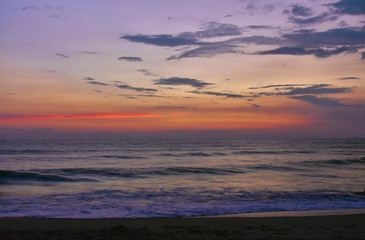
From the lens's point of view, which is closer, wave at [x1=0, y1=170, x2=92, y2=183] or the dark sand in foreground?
the dark sand in foreground

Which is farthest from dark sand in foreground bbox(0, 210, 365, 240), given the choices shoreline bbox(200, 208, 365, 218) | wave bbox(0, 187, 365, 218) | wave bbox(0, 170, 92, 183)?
wave bbox(0, 170, 92, 183)

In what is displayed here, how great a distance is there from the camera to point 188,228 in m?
8.78

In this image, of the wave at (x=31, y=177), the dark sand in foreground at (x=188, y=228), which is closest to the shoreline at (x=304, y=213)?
the dark sand in foreground at (x=188, y=228)

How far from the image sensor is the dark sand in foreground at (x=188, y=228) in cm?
788

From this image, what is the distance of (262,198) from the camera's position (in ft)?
49.1

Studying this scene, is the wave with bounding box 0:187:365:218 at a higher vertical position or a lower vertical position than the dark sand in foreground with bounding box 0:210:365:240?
lower

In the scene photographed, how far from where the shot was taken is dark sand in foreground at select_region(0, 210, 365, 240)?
788 centimetres

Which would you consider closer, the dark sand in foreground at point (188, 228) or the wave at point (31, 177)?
the dark sand in foreground at point (188, 228)

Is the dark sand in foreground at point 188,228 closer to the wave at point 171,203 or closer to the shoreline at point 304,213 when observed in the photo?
the shoreline at point 304,213

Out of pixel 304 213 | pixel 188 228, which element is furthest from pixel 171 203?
pixel 304 213

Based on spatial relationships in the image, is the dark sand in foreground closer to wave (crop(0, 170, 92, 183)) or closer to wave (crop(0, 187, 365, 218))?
wave (crop(0, 187, 365, 218))

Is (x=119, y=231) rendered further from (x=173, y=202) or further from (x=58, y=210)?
(x=173, y=202)

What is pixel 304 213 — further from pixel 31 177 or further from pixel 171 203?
pixel 31 177

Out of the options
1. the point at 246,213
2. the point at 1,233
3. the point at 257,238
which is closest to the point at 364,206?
the point at 246,213
